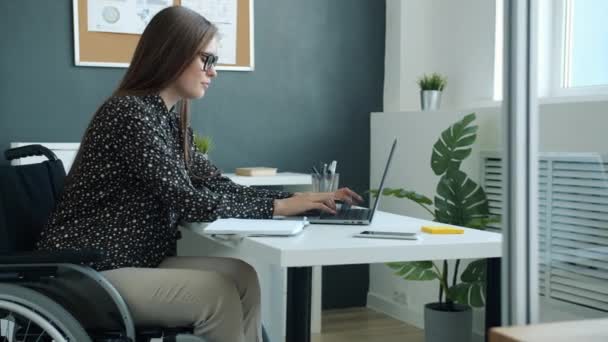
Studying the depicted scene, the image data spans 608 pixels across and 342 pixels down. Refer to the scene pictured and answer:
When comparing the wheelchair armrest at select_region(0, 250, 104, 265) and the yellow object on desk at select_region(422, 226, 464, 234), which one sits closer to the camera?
the wheelchair armrest at select_region(0, 250, 104, 265)

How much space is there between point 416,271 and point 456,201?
32 centimetres

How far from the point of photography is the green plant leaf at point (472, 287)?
9.89 ft

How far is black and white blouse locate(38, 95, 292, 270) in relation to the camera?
74.0 inches

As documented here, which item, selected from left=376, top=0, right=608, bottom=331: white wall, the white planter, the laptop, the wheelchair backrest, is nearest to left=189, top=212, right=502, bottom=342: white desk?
the laptop

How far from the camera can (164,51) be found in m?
2.06

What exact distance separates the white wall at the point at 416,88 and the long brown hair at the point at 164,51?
1456 millimetres

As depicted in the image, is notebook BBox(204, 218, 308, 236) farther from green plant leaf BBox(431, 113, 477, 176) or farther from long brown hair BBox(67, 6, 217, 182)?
green plant leaf BBox(431, 113, 477, 176)

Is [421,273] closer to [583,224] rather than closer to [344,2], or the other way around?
[344,2]

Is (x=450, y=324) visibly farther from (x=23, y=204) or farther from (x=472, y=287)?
(x=23, y=204)

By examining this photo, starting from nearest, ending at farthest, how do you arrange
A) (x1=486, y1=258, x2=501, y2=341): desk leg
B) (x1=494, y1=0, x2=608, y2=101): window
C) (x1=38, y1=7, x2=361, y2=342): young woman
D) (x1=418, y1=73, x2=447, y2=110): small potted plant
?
(x1=494, y1=0, x2=608, y2=101): window < (x1=486, y1=258, x2=501, y2=341): desk leg < (x1=38, y1=7, x2=361, y2=342): young woman < (x1=418, y1=73, x2=447, y2=110): small potted plant

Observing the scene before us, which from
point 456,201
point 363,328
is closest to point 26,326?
point 456,201

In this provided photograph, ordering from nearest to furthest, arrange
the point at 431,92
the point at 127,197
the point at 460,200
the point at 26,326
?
the point at 26,326
the point at 127,197
the point at 460,200
the point at 431,92

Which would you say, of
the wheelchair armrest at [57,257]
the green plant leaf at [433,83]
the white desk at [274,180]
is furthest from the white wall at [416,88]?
the wheelchair armrest at [57,257]

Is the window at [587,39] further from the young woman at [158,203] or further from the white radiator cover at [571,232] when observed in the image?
the young woman at [158,203]
